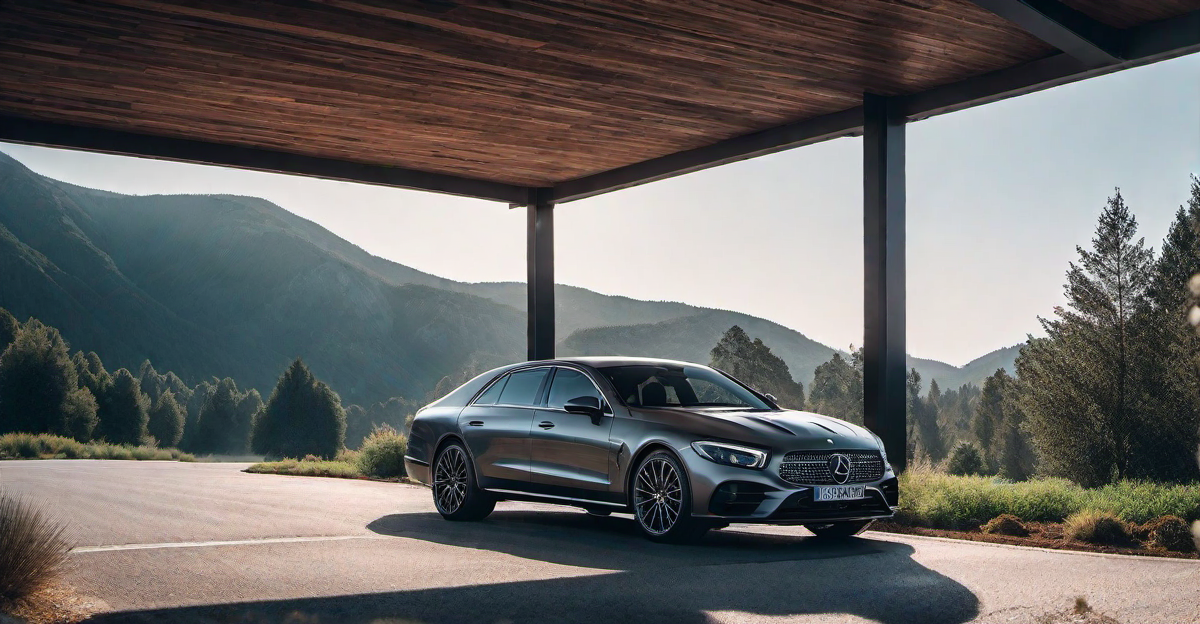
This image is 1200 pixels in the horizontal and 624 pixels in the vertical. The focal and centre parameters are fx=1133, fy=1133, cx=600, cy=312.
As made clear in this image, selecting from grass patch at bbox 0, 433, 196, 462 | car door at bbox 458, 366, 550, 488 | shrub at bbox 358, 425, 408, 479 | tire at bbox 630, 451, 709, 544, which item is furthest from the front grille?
grass patch at bbox 0, 433, 196, 462

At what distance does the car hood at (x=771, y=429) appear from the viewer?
8844mm

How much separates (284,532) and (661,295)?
103969mm

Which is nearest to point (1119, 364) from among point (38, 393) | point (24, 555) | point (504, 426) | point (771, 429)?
point (504, 426)

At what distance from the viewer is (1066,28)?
1009 centimetres

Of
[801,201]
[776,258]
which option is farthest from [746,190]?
[801,201]

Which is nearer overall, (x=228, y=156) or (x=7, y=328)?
(x=228, y=156)

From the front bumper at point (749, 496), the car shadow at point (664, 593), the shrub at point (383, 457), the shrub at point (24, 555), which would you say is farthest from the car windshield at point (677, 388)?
the shrub at point (383, 457)

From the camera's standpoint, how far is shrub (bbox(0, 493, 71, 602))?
6059 mm

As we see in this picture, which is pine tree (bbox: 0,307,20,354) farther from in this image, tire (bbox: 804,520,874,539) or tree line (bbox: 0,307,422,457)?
tire (bbox: 804,520,874,539)

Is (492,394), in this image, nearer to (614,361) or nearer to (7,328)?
(614,361)

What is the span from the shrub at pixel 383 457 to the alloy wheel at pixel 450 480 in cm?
780

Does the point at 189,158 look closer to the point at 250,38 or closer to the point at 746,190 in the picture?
the point at 250,38

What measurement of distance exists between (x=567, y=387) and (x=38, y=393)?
3280 inches

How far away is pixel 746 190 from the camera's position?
91.2m
